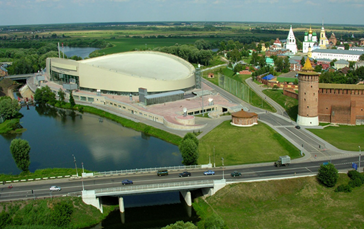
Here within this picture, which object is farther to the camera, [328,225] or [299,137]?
[299,137]


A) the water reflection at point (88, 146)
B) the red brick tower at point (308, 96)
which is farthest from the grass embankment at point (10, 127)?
the red brick tower at point (308, 96)

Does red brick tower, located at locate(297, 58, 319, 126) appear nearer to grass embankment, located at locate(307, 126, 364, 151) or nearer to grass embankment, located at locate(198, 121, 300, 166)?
grass embankment, located at locate(307, 126, 364, 151)

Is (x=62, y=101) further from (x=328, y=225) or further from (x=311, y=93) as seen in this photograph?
(x=328, y=225)

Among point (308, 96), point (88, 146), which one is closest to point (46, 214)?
point (88, 146)

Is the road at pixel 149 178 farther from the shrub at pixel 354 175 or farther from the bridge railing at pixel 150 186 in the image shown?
the shrub at pixel 354 175

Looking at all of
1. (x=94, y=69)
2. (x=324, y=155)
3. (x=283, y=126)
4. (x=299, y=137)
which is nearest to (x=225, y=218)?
(x=324, y=155)

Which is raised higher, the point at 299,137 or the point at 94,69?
the point at 94,69
